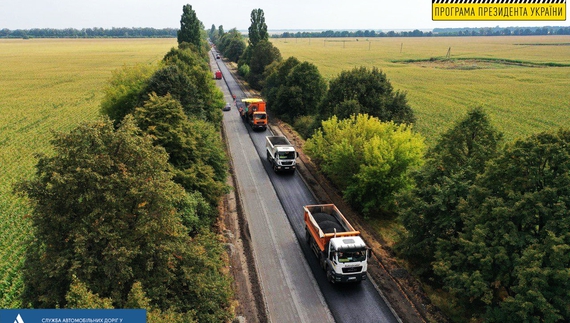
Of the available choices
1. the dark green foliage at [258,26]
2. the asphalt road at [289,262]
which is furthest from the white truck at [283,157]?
the dark green foliage at [258,26]

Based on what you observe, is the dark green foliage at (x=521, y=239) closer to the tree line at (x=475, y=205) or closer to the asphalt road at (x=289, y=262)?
the tree line at (x=475, y=205)

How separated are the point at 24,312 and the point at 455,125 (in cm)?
2530

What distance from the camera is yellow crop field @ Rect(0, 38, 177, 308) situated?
84.2 ft

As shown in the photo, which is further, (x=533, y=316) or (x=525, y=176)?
(x=525, y=176)

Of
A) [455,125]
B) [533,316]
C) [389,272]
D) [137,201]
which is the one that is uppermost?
[455,125]

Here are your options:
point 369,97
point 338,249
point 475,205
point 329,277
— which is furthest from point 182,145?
point 369,97

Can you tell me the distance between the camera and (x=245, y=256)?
25406 mm

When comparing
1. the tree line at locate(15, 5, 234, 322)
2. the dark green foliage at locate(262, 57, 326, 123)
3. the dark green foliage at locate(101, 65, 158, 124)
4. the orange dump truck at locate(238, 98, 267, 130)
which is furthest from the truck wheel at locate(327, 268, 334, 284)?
the dark green foliage at locate(262, 57, 326, 123)

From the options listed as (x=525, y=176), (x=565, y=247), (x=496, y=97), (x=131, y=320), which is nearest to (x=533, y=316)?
(x=565, y=247)

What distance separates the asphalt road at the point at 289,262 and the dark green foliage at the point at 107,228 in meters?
5.68

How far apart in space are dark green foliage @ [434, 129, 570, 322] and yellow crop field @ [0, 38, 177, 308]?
21.2 m

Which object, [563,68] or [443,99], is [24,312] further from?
[563,68]

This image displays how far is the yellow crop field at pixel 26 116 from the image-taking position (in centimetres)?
2567

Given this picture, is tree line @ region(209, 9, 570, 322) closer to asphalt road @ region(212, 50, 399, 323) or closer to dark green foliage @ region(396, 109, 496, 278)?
dark green foliage @ region(396, 109, 496, 278)
